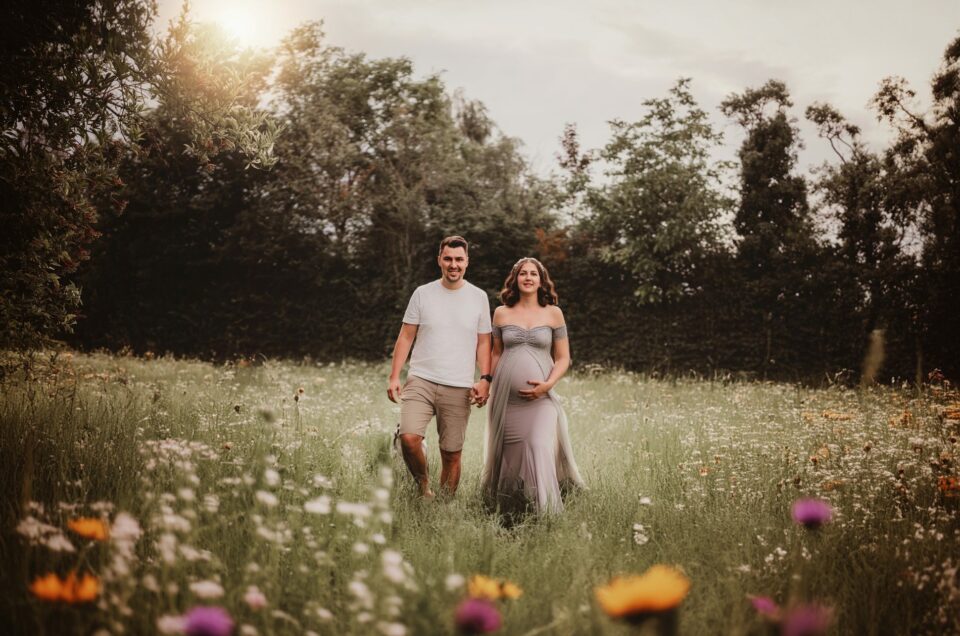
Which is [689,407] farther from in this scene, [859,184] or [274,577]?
[859,184]

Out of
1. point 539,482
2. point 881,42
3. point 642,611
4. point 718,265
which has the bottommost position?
point 539,482

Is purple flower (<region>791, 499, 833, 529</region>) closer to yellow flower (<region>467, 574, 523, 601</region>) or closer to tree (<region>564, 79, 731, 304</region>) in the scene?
yellow flower (<region>467, 574, 523, 601</region>)

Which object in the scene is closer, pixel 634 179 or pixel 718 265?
pixel 718 265

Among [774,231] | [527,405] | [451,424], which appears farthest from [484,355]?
[774,231]

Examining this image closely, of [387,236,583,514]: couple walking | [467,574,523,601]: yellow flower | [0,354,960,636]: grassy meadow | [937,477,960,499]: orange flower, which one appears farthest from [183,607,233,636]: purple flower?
[937,477,960,499]: orange flower

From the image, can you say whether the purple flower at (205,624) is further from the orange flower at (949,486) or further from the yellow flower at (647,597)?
the orange flower at (949,486)

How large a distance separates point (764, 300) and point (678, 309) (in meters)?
1.78

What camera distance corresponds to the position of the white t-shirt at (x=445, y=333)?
4.76 metres

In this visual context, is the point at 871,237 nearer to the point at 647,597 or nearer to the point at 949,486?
the point at 949,486

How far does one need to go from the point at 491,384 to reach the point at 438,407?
56cm

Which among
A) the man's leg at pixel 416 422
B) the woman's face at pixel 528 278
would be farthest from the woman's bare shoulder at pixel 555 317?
the man's leg at pixel 416 422

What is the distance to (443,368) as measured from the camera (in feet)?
15.6

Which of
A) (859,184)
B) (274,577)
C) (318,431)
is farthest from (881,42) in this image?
(274,577)

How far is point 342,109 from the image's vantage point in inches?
643
